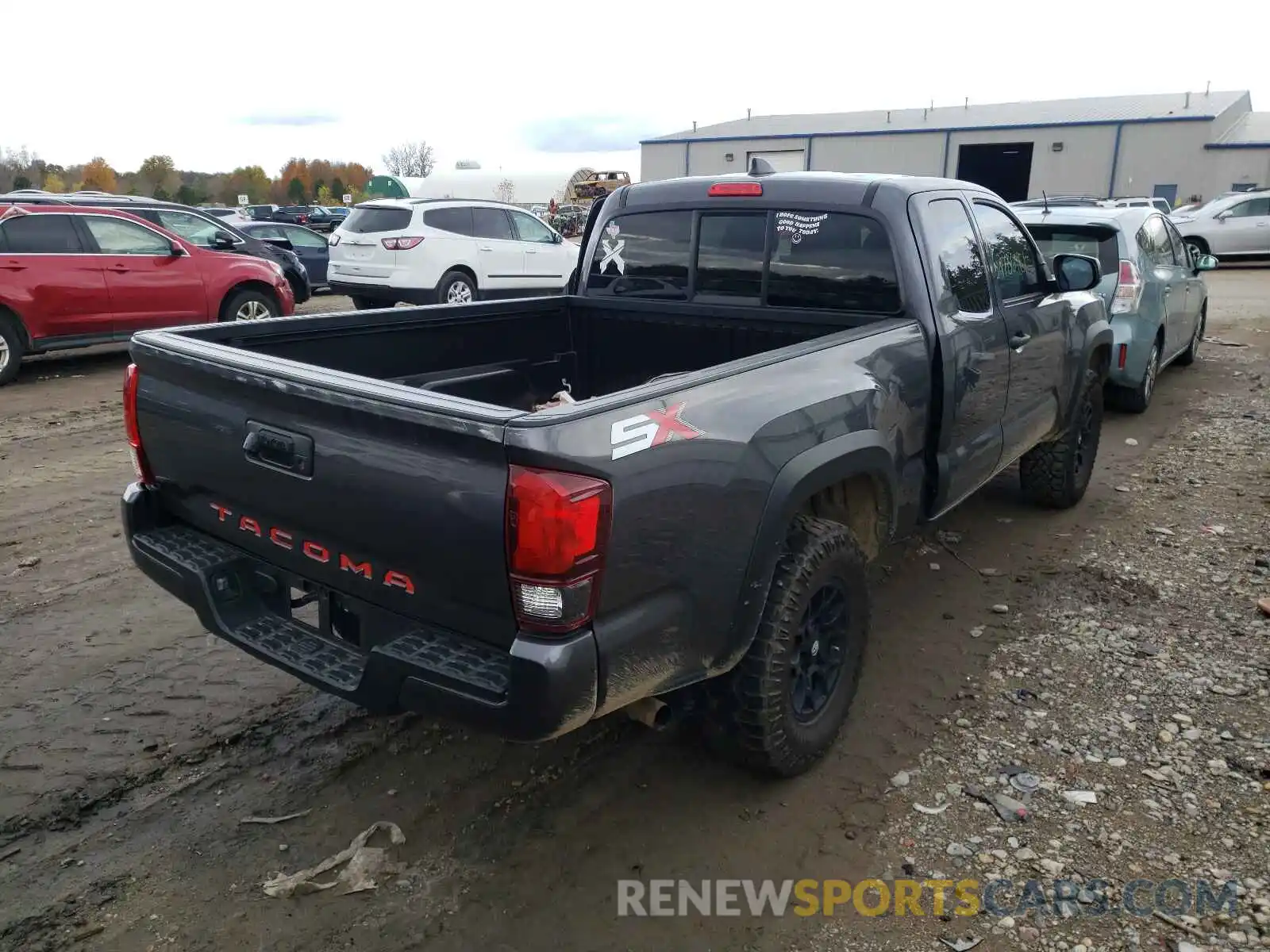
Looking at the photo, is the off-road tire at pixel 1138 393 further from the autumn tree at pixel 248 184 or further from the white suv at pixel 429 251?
the autumn tree at pixel 248 184

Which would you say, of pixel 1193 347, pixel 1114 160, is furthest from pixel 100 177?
pixel 1193 347

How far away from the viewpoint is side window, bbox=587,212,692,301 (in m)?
4.38

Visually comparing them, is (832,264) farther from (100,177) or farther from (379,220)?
(100,177)

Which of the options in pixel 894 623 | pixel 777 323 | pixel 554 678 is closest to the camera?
pixel 554 678

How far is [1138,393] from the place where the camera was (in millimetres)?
8203

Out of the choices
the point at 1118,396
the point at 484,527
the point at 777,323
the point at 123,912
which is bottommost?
the point at 123,912

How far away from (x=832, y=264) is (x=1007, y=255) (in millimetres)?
1239

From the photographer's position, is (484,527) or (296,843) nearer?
(484,527)

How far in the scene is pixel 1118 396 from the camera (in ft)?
27.3

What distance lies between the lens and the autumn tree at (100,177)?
2653 inches

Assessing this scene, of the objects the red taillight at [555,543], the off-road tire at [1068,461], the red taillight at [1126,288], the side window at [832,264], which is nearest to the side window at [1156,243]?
the red taillight at [1126,288]

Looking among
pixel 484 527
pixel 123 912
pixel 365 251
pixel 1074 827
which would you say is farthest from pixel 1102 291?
pixel 365 251

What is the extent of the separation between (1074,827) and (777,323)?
2.22 meters

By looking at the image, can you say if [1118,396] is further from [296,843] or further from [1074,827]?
[296,843]
